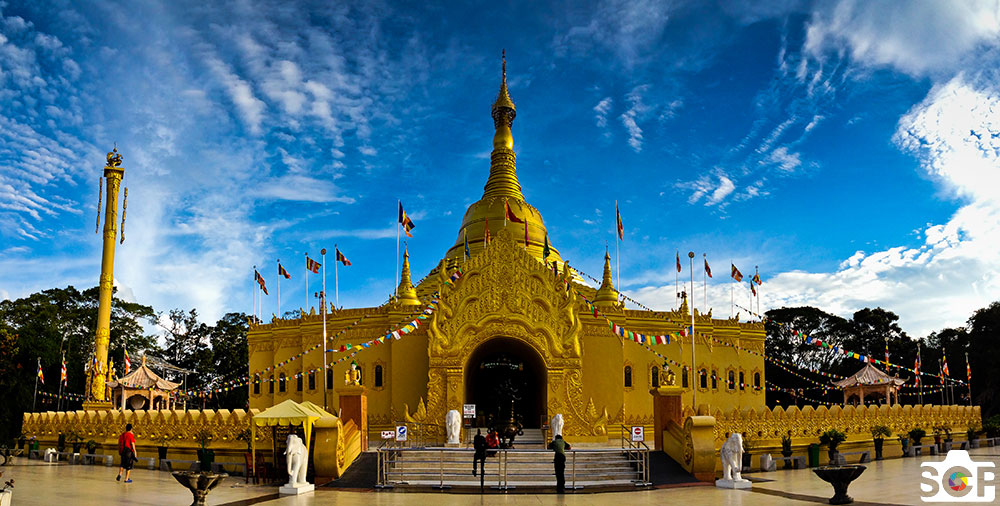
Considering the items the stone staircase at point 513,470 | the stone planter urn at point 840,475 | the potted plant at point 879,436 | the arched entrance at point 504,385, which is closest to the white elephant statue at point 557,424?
the stone staircase at point 513,470

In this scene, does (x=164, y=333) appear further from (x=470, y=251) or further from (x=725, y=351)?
(x=725, y=351)

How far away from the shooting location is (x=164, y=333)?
66.1 m

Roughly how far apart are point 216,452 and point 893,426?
88.8 ft

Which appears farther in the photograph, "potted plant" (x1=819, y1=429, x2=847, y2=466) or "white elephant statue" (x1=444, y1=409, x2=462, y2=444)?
"white elephant statue" (x1=444, y1=409, x2=462, y2=444)

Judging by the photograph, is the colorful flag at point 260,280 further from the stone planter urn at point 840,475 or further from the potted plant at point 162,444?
the stone planter urn at point 840,475

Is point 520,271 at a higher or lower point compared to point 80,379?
higher

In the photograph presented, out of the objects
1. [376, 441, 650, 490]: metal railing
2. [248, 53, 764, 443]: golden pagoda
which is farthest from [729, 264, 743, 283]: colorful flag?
[376, 441, 650, 490]: metal railing

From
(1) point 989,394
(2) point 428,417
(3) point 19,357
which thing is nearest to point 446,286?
→ (2) point 428,417

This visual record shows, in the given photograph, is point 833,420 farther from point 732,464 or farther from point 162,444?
point 162,444

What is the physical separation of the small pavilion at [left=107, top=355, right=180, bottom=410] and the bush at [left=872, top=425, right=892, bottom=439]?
36.6 metres

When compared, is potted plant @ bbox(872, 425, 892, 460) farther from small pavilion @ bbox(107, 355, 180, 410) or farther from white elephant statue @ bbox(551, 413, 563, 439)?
small pavilion @ bbox(107, 355, 180, 410)

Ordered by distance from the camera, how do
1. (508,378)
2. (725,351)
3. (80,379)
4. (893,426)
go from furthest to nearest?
(80,379), (725,351), (508,378), (893,426)

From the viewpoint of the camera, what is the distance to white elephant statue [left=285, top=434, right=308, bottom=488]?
20.2 meters

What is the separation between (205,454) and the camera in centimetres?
2491
